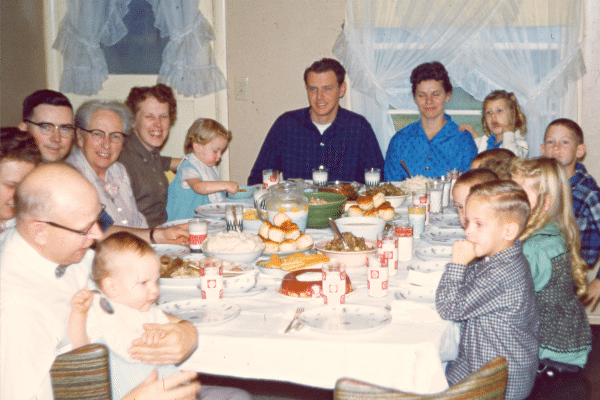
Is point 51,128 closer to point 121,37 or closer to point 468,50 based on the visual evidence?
point 121,37

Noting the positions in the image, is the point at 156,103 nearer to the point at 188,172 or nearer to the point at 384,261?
the point at 188,172

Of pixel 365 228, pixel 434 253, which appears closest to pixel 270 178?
pixel 365 228

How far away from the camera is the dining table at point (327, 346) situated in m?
1.33

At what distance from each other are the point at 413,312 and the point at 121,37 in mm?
3969

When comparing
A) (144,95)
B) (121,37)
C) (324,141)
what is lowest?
(324,141)

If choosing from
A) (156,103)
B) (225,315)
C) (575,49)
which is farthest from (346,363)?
(575,49)

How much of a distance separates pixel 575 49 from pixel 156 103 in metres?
2.84

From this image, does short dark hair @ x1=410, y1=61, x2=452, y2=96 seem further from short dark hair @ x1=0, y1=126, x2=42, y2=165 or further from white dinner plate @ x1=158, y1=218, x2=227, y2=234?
short dark hair @ x1=0, y1=126, x2=42, y2=165

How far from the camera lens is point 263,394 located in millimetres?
2654

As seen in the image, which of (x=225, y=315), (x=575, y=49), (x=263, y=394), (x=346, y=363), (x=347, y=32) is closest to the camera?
(x=346, y=363)

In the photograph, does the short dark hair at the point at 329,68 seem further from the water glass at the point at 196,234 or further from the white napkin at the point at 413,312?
the white napkin at the point at 413,312

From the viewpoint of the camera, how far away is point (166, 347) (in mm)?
1322

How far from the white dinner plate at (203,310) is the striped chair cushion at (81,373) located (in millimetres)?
411

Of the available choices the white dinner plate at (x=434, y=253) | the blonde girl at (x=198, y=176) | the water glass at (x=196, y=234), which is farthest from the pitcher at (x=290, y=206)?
the blonde girl at (x=198, y=176)
